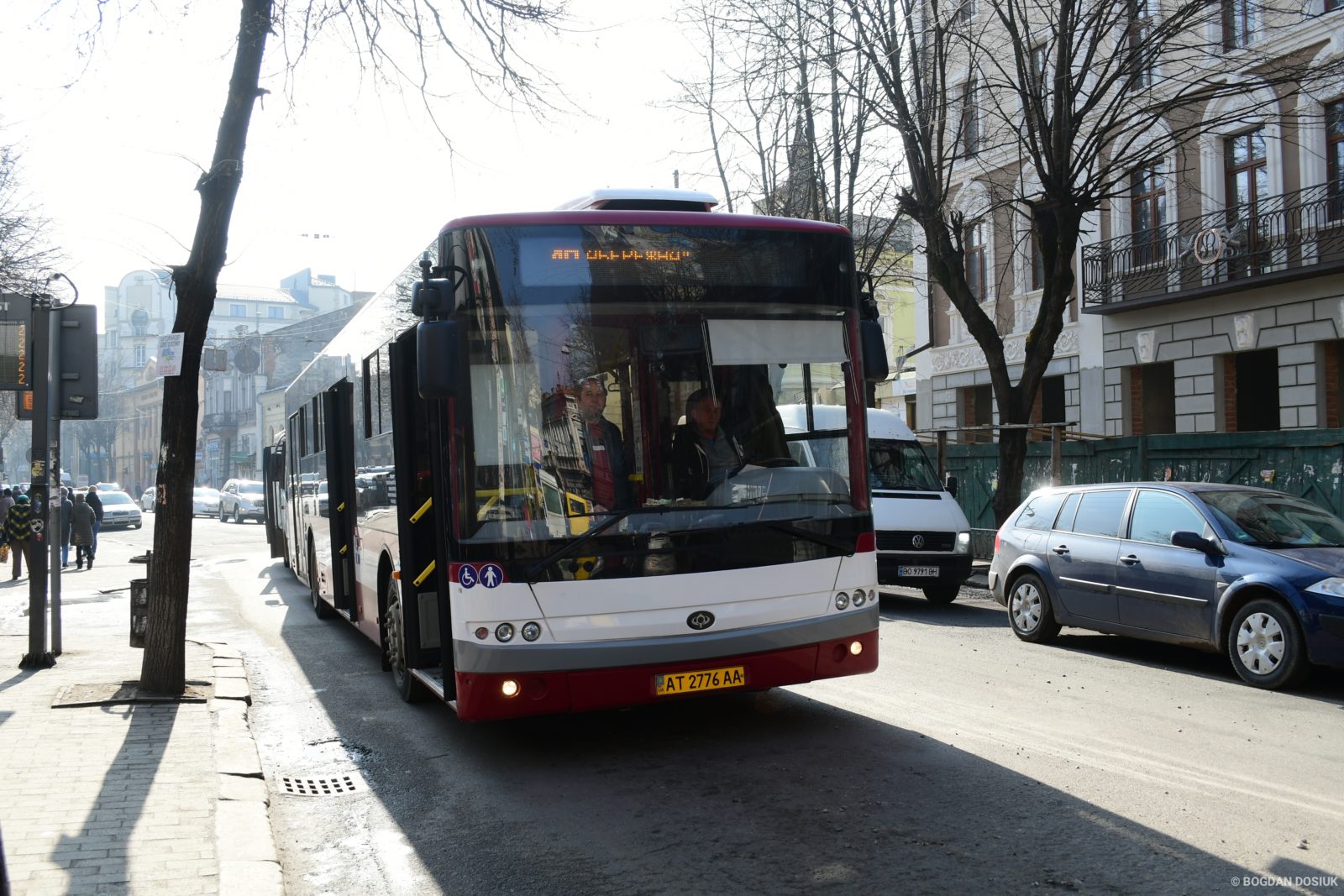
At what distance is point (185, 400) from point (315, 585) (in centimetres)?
653

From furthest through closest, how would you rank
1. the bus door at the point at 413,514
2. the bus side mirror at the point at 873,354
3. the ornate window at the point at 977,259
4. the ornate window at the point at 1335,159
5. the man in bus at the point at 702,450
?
1. the ornate window at the point at 977,259
2. the ornate window at the point at 1335,159
3. the bus door at the point at 413,514
4. the bus side mirror at the point at 873,354
5. the man in bus at the point at 702,450

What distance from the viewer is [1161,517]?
1039cm

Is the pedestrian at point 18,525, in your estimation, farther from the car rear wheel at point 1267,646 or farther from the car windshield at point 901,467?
the car rear wheel at point 1267,646

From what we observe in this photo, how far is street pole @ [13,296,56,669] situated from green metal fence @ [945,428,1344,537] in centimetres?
1266

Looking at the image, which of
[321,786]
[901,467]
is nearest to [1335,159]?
[901,467]

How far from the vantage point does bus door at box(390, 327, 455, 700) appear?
Result: 317 inches

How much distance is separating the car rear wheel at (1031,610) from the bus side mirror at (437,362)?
703cm

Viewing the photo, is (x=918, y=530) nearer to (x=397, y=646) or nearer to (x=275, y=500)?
(x=397, y=646)

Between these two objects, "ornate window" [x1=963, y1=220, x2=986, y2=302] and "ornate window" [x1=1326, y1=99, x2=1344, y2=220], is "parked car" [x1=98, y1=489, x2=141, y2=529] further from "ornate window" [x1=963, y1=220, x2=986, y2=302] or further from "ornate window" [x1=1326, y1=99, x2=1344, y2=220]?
"ornate window" [x1=1326, y1=99, x2=1344, y2=220]

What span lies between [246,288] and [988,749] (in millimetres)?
125051

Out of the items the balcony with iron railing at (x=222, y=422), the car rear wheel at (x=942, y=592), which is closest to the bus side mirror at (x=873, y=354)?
the car rear wheel at (x=942, y=592)

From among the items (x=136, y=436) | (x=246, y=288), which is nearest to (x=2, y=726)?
(x=136, y=436)

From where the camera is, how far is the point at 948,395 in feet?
110

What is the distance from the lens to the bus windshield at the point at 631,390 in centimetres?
654
